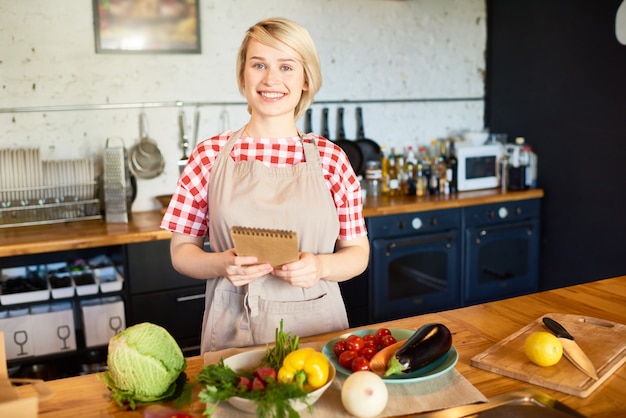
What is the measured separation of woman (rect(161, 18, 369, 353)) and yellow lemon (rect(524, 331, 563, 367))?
1.83 feet

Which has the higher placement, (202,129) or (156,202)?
(202,129)

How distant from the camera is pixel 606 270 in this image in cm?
360

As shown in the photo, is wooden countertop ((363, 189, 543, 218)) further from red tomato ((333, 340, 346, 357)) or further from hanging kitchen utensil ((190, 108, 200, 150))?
red tomato ((333, 340, 346, 357))

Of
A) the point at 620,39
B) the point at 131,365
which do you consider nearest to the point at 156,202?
the point at 131,365

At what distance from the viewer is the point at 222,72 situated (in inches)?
141

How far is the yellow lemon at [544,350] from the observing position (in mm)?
1433

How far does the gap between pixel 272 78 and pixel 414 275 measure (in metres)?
2.09

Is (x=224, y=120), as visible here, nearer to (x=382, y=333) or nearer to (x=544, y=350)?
(x=382, y=333)

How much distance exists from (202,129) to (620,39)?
232 centimetres

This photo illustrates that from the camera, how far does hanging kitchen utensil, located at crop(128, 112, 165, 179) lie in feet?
11.3

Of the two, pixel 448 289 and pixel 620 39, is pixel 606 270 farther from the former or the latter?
pixel 620 39

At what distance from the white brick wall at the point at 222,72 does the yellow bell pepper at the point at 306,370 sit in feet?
8.15

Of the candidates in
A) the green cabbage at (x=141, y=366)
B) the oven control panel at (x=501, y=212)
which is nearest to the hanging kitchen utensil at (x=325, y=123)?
the oven control panel at (x=501, y=212)

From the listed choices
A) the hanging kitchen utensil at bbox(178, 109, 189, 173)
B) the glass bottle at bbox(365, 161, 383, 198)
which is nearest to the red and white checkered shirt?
the hanging kitchen utensil at bbox(178, 109, 189, 173)
